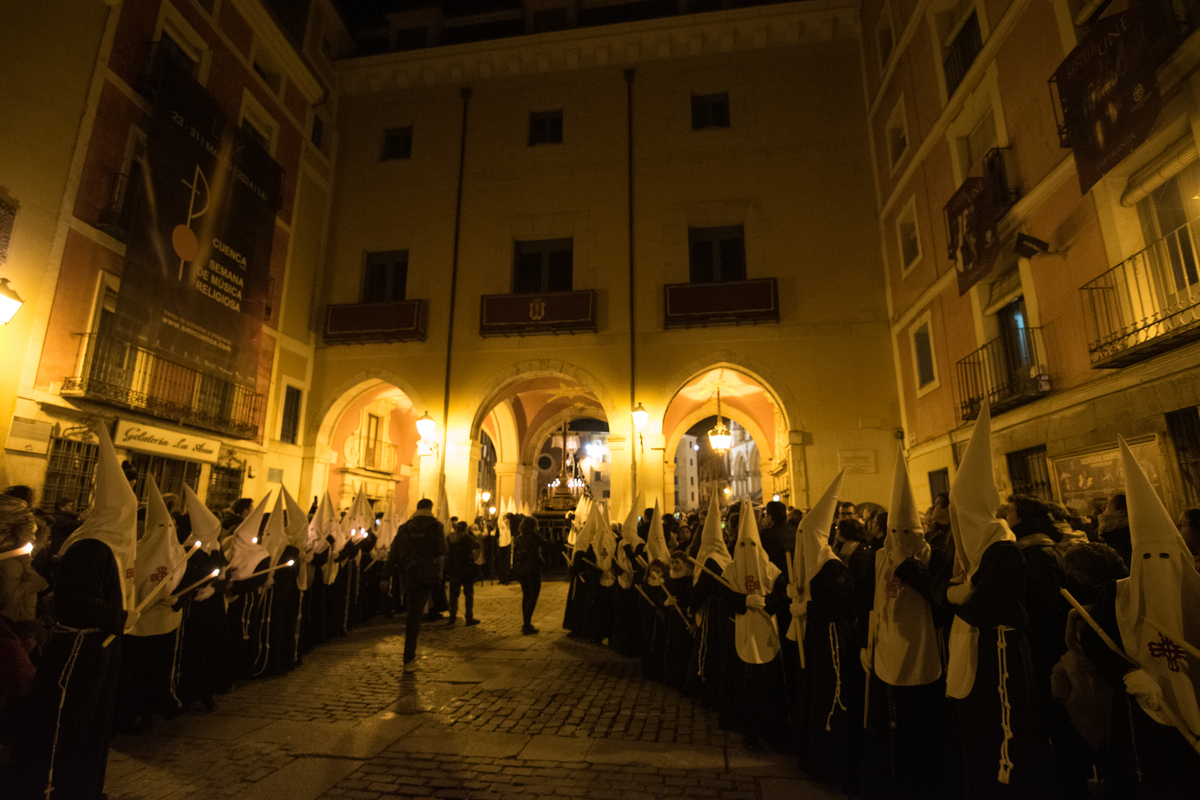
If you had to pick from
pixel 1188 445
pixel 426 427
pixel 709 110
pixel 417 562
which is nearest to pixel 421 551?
pixel 417 562

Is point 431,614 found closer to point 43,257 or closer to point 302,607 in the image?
point 302,607

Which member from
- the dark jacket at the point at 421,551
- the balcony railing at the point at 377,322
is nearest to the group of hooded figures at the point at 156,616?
the dark jacket at the point at 421,551

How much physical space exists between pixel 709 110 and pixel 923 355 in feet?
28.5

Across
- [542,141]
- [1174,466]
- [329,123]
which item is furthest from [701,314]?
[329,123]

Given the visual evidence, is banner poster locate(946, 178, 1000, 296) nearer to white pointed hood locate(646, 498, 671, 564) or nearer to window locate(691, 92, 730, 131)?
white pointed hood locate(646, 498, 671, 564)

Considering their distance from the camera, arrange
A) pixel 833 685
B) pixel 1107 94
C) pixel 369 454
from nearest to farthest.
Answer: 1. pixel 833 685
2. pixel 1107 94
3. pixel 369 454

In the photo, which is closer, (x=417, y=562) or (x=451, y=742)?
(x=451, y=742)

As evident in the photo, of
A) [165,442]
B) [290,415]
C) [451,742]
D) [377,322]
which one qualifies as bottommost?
[451,742]

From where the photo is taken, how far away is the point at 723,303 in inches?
588

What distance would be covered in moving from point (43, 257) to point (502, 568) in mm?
11365

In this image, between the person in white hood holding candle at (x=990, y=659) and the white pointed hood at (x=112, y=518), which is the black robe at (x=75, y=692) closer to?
the white pointed hood at (x=112, y=518)

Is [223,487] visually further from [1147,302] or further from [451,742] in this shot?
[1147,302]

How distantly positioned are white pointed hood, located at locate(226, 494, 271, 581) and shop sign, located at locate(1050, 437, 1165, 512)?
29.2ft

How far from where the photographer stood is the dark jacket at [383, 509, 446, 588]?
7.38 meters
